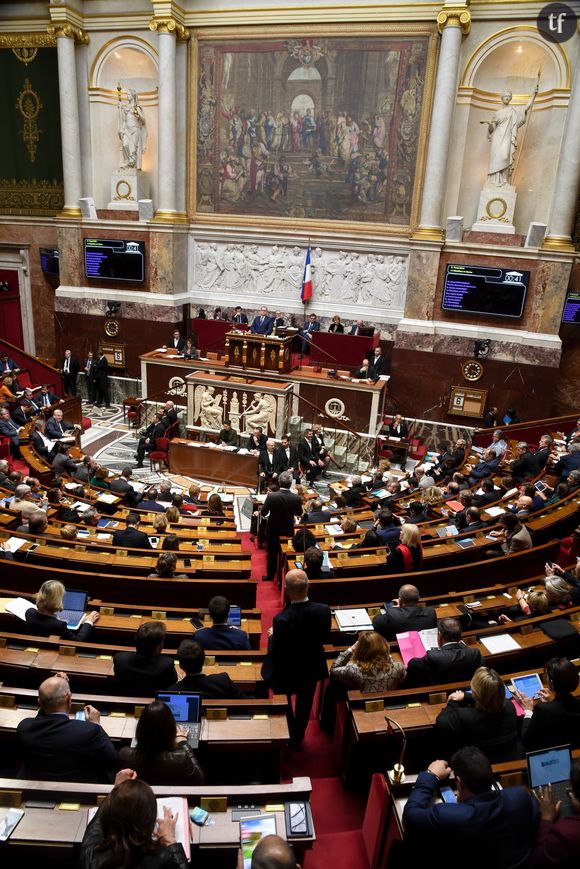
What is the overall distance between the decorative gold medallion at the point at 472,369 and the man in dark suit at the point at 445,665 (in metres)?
11.0

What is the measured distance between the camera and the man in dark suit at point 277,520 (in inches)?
281

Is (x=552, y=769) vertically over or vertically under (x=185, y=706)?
over

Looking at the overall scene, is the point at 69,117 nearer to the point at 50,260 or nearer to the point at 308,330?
the point at 50,260

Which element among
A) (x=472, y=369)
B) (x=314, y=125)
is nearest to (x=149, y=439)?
(x=472, y=369)

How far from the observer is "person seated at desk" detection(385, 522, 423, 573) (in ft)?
18.4

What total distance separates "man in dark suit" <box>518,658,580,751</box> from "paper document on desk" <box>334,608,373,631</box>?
1551 mm

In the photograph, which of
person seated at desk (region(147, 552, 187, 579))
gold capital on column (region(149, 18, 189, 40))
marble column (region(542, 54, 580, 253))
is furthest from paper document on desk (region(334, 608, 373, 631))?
gold capital on column (region(149, 18, 189, 40))

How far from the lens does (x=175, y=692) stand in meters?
3.32

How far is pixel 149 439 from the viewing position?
1241 centimetres

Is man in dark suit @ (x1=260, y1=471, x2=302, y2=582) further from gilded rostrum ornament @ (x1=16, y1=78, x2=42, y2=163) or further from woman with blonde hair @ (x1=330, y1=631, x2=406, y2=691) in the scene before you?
gilded rostrum ornament @ (x1=16, y1=78, x2=42, y2=163)

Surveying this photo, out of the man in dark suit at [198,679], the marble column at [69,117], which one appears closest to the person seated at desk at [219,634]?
the man in dark suit at [198,679]

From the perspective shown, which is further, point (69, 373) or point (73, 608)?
point (69, 373)

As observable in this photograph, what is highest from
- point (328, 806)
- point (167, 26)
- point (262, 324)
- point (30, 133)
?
point (167, 26)

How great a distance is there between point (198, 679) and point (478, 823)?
1693mm
